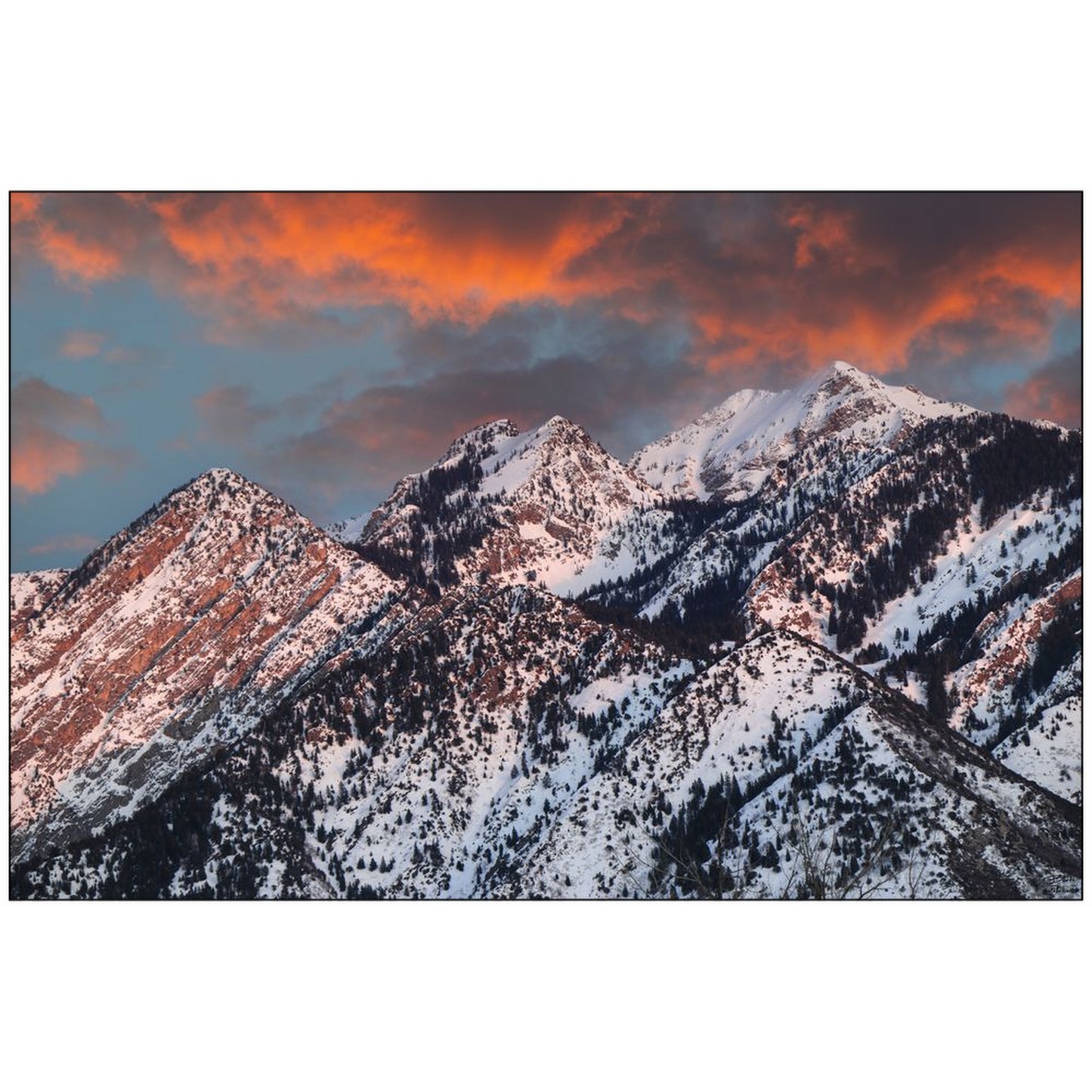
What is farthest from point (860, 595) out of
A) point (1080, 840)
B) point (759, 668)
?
point (1080, 840)

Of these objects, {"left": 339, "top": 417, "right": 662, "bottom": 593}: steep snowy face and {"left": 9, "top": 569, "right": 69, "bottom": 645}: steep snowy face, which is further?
{"left": 339, "top": 417, "right": 662, "bottom": 593}: steep snowy face

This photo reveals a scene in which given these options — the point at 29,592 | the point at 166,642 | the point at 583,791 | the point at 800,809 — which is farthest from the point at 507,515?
the point at 800,809

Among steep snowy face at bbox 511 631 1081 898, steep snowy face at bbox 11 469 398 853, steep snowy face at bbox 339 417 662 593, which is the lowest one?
steep snowy face at bbox 511 631 1081 898

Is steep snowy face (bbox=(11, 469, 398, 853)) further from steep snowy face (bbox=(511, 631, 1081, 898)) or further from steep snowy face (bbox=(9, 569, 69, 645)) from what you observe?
steep snowy face (bbox=(511, 631, 1081, 898))

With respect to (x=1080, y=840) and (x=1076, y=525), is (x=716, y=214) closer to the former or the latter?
(x=1080, y=840)

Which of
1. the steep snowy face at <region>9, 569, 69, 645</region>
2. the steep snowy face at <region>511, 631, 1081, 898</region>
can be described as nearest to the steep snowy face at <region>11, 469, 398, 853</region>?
the steep snowy face at <region>9, 569, 69, 645</region>

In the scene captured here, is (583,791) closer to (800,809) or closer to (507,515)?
(800,809)
